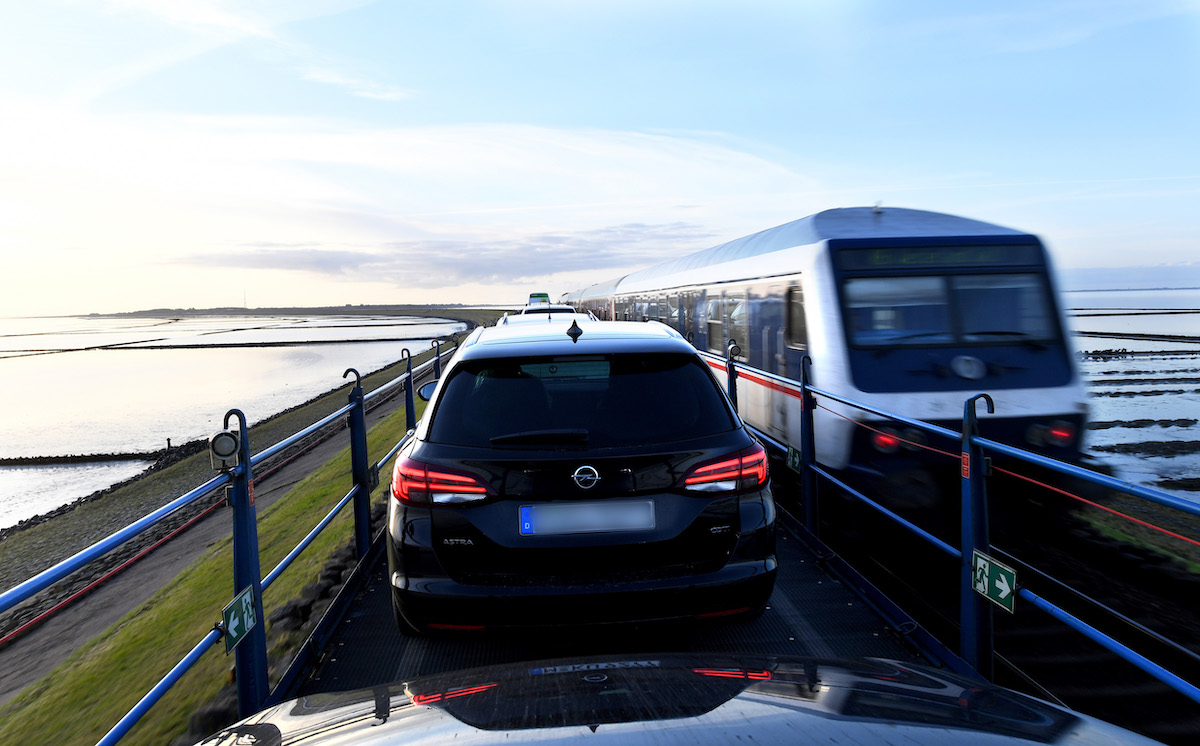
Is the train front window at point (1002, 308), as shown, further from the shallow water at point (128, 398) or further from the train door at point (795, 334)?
the shallow water at point (128, 398)

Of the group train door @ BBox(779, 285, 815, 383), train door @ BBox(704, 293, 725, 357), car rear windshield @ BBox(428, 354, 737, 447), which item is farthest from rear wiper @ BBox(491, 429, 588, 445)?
train door @ BBox(704, 293, 725, 357)

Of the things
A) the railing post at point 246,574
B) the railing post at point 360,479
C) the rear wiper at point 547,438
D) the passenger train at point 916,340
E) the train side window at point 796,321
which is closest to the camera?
the railing post at point 246,574

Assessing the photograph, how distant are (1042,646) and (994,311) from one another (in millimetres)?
4101

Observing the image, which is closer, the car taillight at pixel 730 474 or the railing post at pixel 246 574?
the railing post at pixel 246 574

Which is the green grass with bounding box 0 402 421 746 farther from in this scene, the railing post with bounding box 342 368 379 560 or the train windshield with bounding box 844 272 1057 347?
the train windshield with bounding box 844 272 1057 347

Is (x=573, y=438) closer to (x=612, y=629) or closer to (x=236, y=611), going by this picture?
(x=612, y=629)

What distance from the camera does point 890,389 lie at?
7.66m

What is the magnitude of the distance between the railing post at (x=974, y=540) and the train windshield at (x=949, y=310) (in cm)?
433

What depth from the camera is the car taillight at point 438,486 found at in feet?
11.1

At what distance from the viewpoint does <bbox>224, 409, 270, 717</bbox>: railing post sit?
334 cm

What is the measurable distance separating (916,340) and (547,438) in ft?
19.0

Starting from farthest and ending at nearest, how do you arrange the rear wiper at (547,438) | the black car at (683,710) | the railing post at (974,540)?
the railing post at (974,540) → the rear wiper at (547,438) → the black car at (683,710)

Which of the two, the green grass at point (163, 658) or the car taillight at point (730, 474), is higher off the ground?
the car taillight at point (730, 474)

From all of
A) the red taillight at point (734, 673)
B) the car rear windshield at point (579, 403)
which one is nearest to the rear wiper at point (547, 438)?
the car rear windshield at point (579, 403)
